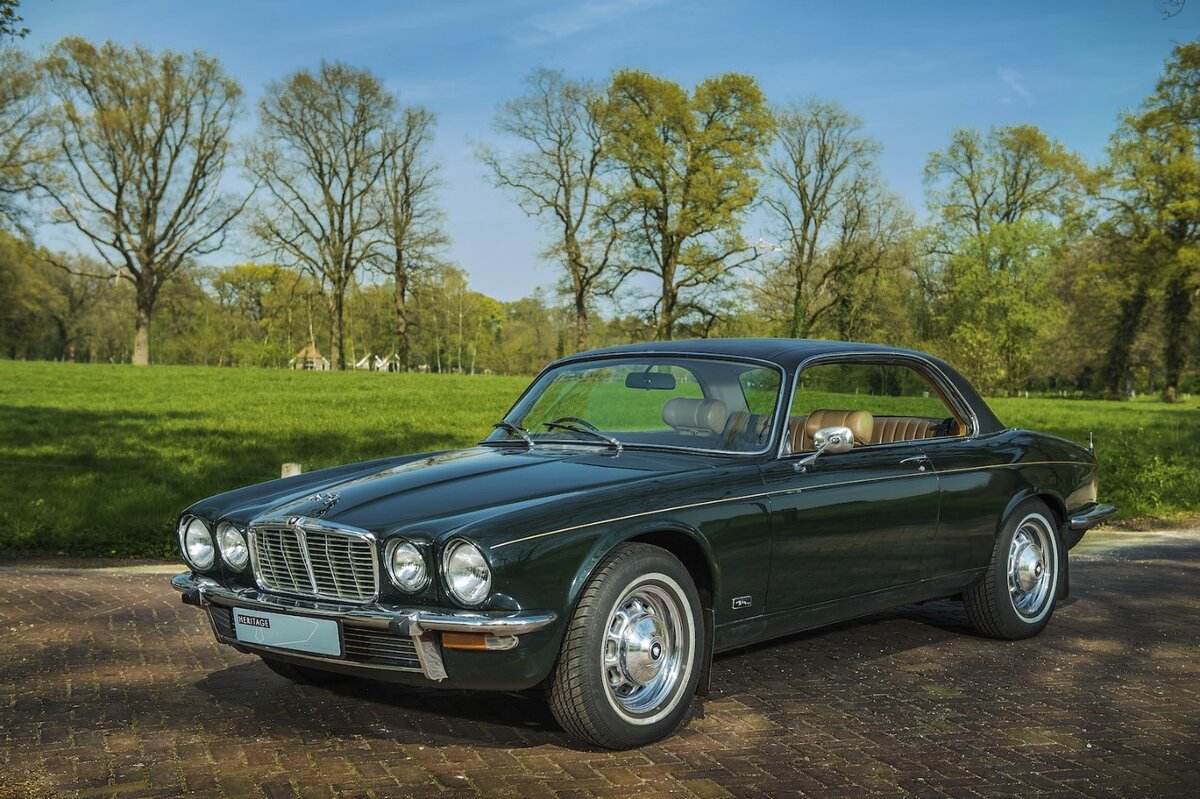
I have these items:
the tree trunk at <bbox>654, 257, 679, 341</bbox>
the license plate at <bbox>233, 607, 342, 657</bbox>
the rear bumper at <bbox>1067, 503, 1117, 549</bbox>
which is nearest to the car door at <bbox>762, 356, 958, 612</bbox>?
the rear bumper at <bbox>1067, 503, 1117, 549</bbox>

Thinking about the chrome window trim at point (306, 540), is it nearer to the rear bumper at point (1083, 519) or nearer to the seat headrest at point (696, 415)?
the seat headrest at point (696, 415)

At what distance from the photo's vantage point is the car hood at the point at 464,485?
14.2 ft

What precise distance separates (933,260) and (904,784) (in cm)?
6356

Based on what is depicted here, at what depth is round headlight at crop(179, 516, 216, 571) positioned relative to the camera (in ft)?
16.3

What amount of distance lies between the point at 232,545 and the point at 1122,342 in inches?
2155

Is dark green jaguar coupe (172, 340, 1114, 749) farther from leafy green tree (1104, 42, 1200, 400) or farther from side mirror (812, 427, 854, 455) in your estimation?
leafy green tree (1104, 42, 1200, 400)

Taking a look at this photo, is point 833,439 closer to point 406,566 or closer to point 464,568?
point 464,568

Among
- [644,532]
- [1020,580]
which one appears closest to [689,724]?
[644,532]

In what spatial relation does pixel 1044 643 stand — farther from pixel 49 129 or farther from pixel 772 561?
pixel 49 129

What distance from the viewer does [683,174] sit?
155 ft

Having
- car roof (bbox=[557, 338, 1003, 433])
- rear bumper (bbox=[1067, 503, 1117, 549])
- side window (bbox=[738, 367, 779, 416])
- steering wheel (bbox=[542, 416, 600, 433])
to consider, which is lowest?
rear bumper (bbox=[1067, 503, 1117, 549])

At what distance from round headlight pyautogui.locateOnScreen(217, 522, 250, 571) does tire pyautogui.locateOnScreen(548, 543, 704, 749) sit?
1.42m

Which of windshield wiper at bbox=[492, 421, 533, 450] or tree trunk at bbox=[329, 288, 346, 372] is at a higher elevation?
tree trunk at bbox=[329, 288, 346, 372]

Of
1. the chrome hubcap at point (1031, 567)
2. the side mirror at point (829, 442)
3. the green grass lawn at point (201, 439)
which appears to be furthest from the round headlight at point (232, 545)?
the green grass lawn at point (201, 439)
